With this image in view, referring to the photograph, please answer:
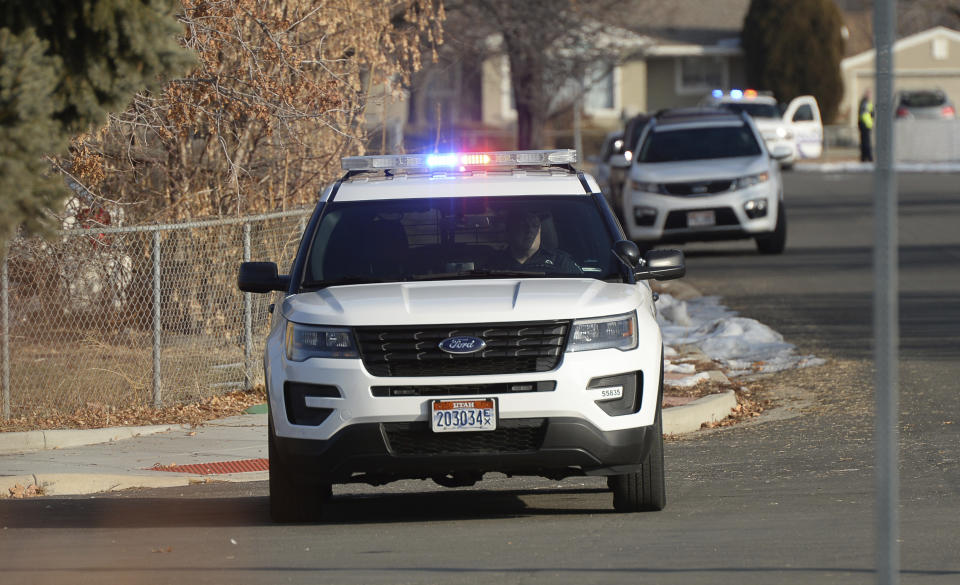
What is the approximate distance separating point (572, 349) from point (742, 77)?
53691 mm

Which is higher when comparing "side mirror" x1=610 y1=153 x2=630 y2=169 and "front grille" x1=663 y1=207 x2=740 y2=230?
"side mirror" x1=610 y1=153 x2=630 y2=169

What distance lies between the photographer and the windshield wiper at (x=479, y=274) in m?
8.36

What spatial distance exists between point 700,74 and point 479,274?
52.9m

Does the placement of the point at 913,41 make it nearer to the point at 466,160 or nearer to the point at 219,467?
the point at 219,467

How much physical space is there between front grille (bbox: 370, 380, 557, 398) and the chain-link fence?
484 centimetres

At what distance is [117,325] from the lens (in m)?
12.5

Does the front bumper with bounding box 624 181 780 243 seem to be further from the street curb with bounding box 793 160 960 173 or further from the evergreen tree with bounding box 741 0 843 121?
the evergreen tree with bounding box 741 0 843 121

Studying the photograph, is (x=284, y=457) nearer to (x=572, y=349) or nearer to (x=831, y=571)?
(x=572, y=349)

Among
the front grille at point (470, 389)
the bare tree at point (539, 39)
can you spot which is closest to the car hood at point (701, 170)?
the bare tree at point (539, 39)

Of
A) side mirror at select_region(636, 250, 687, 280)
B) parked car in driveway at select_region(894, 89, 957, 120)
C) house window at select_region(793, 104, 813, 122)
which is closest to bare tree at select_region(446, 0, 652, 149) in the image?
house window at select_region(793, 104, 813, 122)

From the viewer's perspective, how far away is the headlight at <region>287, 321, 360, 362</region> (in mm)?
7711

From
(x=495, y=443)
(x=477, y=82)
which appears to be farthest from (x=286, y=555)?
(x=477, y=82)

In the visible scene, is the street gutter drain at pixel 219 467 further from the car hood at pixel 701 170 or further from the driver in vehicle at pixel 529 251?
the car hood at pixel 701 170

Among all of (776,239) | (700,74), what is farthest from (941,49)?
(776,239)
